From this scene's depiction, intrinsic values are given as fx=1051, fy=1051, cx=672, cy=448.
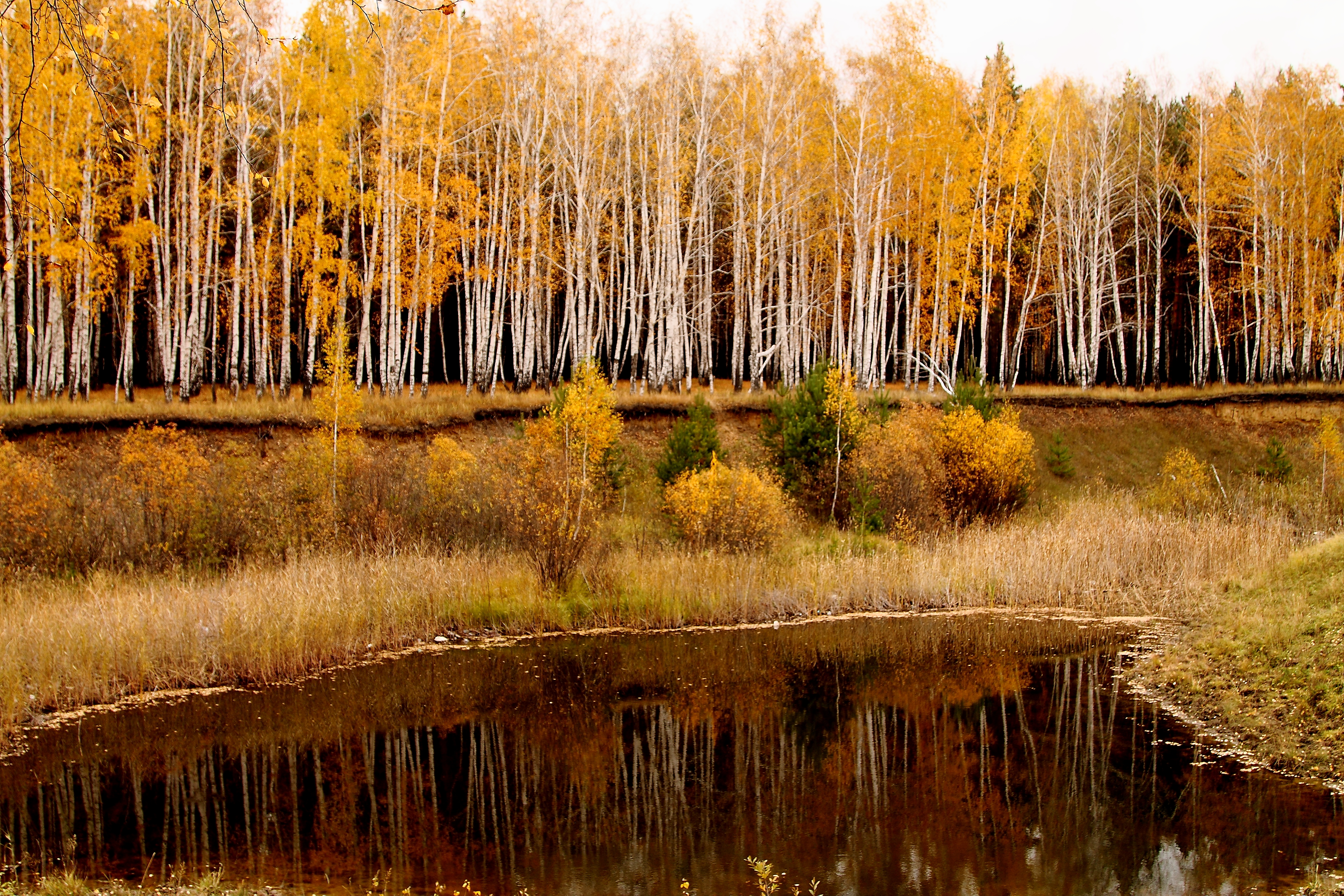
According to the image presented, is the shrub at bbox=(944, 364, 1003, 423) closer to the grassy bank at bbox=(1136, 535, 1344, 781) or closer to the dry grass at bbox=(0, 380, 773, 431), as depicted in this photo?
the dry grass at bbox=(0, 380, 773, 431)

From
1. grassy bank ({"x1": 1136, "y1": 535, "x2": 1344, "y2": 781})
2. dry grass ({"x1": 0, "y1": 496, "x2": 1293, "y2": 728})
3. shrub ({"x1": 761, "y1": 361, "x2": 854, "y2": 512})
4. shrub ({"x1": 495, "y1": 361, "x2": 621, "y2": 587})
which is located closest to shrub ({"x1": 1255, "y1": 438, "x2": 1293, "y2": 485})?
dry grass ({"x1": 0, "y1": 496, "x2": 1293, "y2": 728})

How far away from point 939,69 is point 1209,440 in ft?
48.4

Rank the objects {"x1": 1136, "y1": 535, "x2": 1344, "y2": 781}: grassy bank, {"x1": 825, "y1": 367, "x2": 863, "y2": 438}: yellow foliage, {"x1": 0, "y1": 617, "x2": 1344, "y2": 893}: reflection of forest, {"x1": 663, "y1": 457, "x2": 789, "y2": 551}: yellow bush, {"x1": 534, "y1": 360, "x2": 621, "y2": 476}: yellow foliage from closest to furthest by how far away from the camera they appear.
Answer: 1. {"x1": 0, "y1": 617, "x2": 1344, "y2": 893}: reflection of forest
2. {"x1": 1136, "y1": 535, "x2": 1344, "y2": 781}: grassy bank
3. {"x1": 534, "y1": 360, "x2": 621, "y2": 476}: yellow foliage
4. {"x1": 663, "y1": 457, "x2": 789, "y2": 551}: yellow bush
5. {"x1": 825, "y1": 367, "x2": 863, "y2": 438}: yellow foliage

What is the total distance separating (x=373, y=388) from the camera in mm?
30266

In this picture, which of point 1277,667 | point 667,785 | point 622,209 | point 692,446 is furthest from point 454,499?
point 622,209

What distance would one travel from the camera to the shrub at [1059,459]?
31500 millimetres

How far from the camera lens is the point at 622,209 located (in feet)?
120

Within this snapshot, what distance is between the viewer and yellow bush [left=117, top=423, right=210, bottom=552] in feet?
60.7

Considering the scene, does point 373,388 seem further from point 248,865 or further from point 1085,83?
point 1085,83

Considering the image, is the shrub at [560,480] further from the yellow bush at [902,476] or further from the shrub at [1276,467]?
the shrub at [1276,467]

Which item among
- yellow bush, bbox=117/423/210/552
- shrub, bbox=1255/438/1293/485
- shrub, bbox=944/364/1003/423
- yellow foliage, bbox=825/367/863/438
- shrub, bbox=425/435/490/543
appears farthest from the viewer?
shrub, bbox=1255/438/1293/485

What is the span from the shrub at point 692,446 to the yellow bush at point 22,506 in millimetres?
12531

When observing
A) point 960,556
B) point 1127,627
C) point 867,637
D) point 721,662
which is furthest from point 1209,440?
point 721,662

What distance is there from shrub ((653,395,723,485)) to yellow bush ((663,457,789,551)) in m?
2.78
